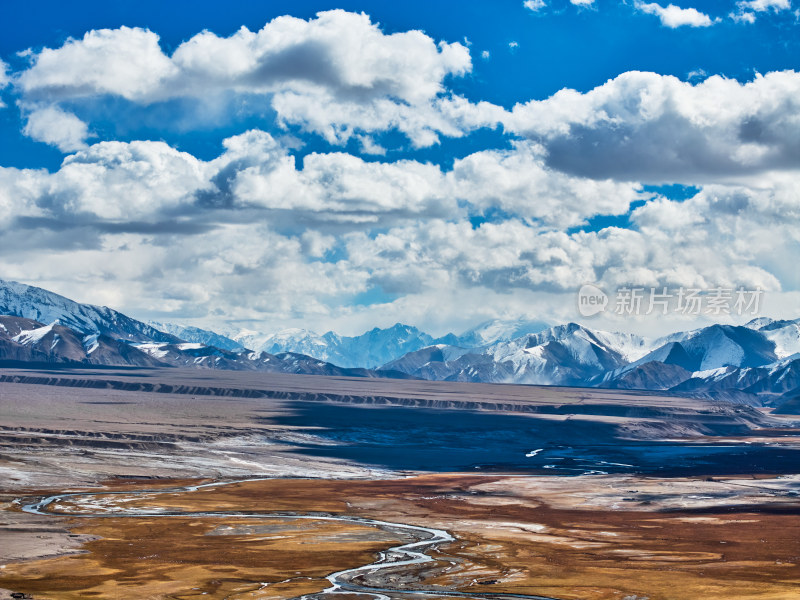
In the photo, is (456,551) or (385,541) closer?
(456,551)

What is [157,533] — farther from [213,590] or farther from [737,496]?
[737,496]

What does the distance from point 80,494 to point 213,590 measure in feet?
266

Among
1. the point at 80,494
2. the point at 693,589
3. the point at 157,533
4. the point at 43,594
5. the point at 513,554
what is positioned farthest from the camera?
the point at 80,494

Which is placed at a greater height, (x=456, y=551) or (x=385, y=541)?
(x=456, y=551)

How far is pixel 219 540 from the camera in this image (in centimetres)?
11838

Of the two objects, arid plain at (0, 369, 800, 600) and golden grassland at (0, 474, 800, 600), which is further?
arid plain at (0, 369, 800, 600)

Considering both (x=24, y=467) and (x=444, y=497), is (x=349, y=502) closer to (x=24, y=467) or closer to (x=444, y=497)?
(x=444, y=497)

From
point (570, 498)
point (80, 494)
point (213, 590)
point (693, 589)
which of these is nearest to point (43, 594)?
point (213, 590)

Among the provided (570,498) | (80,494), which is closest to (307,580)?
(80,494)

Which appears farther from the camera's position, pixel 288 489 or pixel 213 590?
pixel 288 489

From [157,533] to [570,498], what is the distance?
83.0 metres

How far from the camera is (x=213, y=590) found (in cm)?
8969

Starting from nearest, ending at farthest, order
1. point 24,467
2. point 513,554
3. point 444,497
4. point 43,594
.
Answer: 1. point 43,594
2. point 513,554
3. point 444,497
4. point 24,467

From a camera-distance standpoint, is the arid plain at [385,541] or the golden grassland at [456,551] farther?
the arid plain at [385,541]
